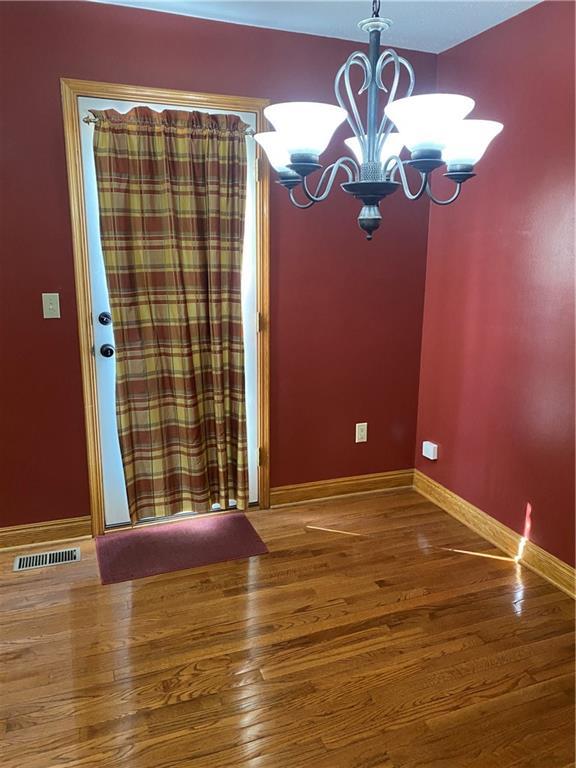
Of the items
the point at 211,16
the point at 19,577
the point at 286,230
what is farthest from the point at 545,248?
the point at 19,577

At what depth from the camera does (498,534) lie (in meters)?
3.05

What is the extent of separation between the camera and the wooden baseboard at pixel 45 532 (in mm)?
2980

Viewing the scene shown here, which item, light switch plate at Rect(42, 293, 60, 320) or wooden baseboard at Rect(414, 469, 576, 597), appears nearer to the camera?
wooden baseboard at Rect(414, 469, 576, 597)

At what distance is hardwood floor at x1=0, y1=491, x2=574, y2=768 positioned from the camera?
6.08ft

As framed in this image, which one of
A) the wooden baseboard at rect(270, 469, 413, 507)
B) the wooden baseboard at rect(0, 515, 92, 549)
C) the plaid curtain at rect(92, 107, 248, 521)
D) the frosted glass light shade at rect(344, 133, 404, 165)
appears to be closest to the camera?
the frosted glass light shade at rect(344, 133, 404, 165)

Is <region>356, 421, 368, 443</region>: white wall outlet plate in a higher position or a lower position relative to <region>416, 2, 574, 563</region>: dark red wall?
lower

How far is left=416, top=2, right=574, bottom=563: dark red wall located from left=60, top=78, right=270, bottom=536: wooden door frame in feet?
3.38

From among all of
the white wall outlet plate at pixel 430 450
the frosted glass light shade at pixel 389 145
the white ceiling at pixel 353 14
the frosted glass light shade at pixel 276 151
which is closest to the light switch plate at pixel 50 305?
the white ceiling at pixel 353 14

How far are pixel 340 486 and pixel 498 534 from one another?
3.19 ft

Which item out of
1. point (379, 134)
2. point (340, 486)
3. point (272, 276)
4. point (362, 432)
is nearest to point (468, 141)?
point (379, 134)

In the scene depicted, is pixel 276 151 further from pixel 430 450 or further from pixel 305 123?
pixel 430 450

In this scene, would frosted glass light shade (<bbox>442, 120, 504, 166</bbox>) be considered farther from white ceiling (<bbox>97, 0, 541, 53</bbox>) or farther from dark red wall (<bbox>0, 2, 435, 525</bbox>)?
dark red wall (<bbox>0, 2, 435, 525</bbox>)

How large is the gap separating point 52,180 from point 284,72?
1272mm

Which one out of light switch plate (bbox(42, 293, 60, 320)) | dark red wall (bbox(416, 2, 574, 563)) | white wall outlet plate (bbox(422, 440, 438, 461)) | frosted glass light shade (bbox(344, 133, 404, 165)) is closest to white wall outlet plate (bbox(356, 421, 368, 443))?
white wall outlet plate (bbox(422, 440, 438, 461))
